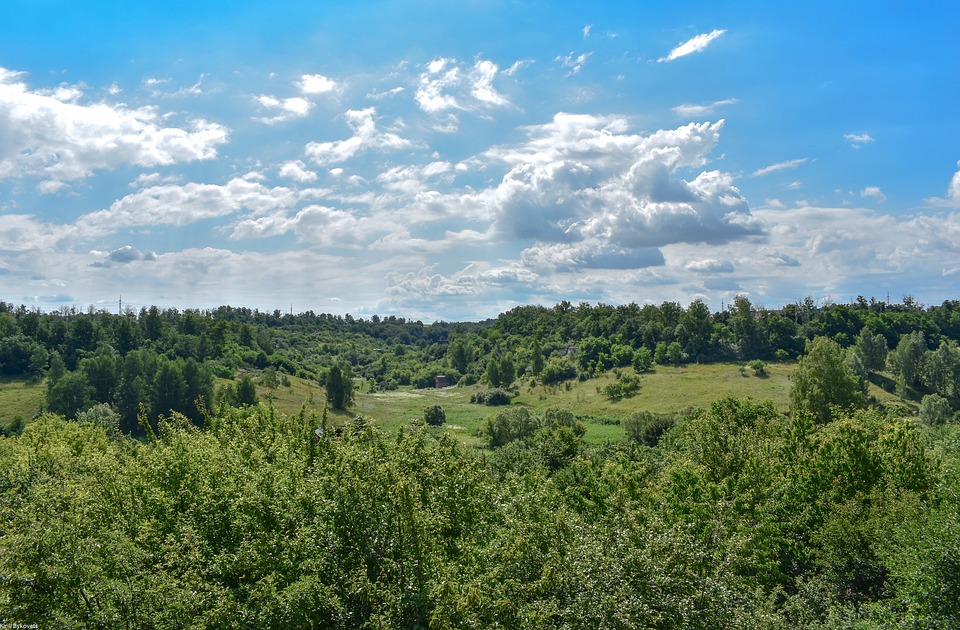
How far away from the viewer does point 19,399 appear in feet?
384

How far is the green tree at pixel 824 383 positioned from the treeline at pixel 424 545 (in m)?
40.6

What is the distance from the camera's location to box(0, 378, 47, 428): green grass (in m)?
108

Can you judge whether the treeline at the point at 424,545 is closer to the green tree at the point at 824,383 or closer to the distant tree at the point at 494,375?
the green tree at the point at 824,383

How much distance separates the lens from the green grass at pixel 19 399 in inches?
4259

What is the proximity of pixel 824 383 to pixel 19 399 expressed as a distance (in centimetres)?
15391

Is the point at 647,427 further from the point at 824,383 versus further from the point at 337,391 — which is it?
the point at 337,391

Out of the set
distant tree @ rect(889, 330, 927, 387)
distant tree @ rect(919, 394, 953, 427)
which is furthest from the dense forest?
distant tree @ rect(889, 330, 927, 387)

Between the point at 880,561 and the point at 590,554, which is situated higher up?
the point at 590,554

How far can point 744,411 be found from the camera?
61656 millimetres

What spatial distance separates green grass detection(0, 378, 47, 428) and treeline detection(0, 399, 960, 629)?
99.9 metres

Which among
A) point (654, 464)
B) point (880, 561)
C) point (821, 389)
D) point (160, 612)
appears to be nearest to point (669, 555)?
point (160, 612)

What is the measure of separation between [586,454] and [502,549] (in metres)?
45.2

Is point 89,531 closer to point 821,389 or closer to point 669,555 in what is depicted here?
point 669,555

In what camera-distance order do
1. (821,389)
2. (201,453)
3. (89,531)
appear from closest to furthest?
(89,531) < (201,453) < (821,389)
